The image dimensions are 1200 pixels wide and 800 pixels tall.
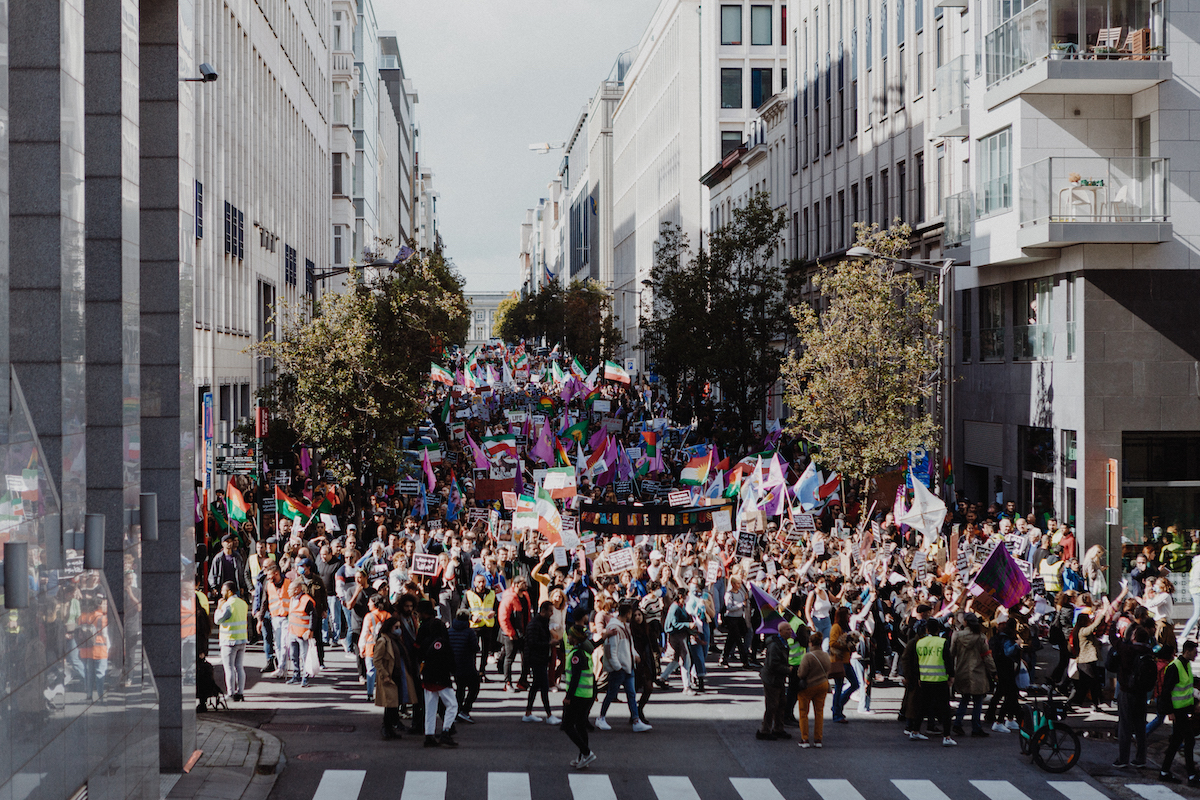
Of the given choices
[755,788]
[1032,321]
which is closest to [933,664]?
[755,788]

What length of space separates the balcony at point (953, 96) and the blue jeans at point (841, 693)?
20.2 metres

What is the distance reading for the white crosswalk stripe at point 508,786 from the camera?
13.3 m

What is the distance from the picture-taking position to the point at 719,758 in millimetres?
15109

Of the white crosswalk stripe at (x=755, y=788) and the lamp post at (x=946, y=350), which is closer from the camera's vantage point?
the white crosswalk stripe at (x=755, y=788)

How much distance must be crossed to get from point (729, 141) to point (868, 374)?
197 feet

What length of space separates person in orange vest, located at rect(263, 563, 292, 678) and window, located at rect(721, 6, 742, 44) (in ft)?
241

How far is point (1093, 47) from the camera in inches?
1064

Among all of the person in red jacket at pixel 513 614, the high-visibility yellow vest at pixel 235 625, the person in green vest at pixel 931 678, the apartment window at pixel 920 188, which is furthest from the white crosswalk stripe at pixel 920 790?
the apartment window at pixel 920 188

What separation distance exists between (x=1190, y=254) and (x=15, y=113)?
2271cm

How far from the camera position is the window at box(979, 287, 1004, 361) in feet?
108

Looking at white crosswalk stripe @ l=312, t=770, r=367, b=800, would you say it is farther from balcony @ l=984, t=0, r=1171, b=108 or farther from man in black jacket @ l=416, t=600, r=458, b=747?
balcony @ l=984, t=0, r=1171, b=108

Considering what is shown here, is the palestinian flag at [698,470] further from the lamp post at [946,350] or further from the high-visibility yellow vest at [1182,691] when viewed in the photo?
the high-visibility yellow vest at [1182,691]

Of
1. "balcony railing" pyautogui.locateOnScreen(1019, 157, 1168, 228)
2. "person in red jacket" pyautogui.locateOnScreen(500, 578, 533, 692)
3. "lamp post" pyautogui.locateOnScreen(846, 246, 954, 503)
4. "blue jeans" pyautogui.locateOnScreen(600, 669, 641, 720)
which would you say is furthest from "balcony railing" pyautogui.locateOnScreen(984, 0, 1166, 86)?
"blue jeans" pyautogui.locateOnScreen(600, 669, 641, 720)

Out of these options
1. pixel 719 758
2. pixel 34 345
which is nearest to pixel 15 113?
pixel 34 345
